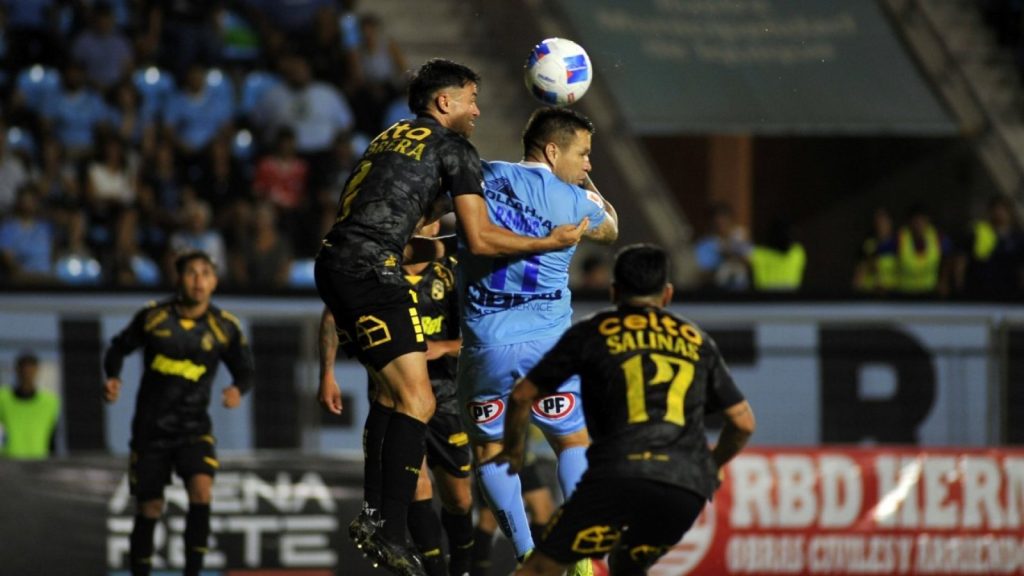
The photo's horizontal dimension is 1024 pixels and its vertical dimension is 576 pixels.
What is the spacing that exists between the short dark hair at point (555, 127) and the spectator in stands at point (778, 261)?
7.95 m

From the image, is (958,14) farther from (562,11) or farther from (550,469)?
(550,469)

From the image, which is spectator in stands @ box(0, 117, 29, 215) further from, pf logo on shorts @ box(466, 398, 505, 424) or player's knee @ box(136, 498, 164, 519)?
pf logo on shorts @ box(466, 398, 505, 424)

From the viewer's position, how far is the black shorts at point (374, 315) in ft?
26.7

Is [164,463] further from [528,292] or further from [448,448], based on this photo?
[528,292]

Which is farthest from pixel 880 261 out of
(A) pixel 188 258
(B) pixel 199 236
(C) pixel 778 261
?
(A) pixel 188 258

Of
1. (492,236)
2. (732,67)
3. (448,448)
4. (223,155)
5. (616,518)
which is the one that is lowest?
(616,518)

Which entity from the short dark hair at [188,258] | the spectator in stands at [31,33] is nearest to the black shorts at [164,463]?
the short dark hair at [188,258]

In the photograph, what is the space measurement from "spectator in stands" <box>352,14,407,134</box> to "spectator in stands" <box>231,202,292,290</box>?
2.14 metres

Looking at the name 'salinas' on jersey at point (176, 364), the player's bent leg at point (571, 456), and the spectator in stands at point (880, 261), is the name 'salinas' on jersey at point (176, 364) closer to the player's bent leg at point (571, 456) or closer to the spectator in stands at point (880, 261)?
the player's bent leg at point (571, 456)

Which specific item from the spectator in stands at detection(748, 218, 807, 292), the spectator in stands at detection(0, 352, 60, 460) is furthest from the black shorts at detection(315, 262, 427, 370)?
the spectator in stands at detection(748, 218, 807, 292)

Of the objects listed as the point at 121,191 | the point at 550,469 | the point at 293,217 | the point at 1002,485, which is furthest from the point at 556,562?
the point at 121,191

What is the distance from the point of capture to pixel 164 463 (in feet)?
38.6

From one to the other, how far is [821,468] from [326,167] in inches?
237

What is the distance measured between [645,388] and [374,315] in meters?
1.45
